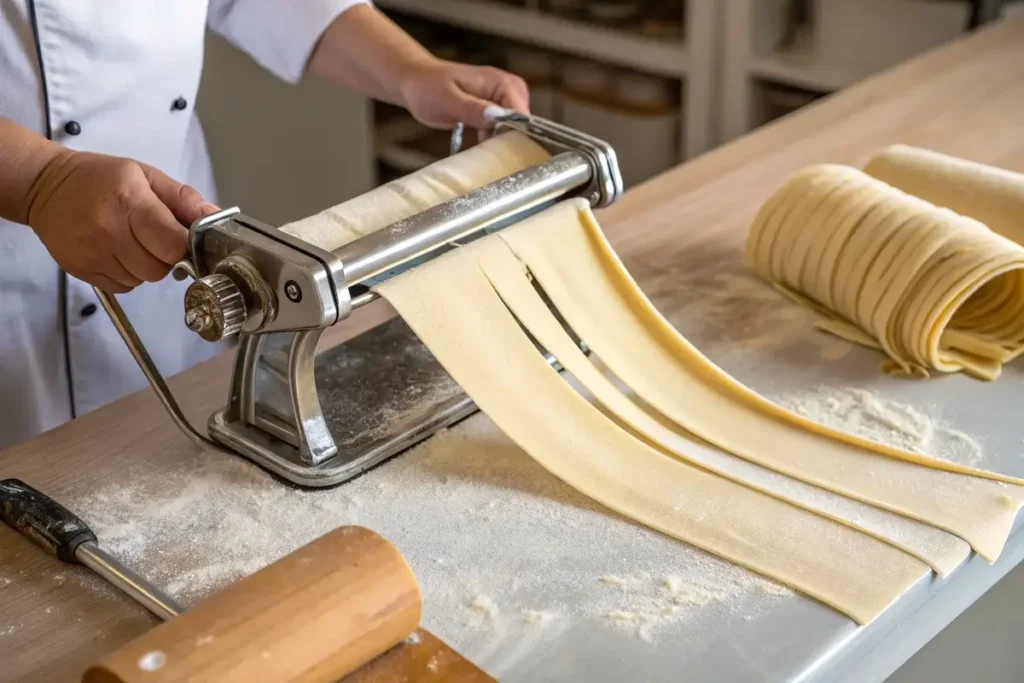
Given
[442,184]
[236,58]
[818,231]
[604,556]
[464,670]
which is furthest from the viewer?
[236,58]

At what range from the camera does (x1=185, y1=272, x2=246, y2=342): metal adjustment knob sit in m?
0.79

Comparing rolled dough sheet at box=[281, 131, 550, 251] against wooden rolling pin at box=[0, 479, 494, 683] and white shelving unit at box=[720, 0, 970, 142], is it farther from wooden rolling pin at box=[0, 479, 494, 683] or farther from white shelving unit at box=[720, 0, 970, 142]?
white shelving unit at box=[720, 0, 970, 142]

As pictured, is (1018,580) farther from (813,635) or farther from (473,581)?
(473,581)

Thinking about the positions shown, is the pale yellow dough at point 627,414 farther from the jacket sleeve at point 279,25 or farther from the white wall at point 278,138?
the white wall at point 278,138

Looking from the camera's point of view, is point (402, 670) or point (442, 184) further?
point (442, 184)

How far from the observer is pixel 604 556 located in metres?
0.77

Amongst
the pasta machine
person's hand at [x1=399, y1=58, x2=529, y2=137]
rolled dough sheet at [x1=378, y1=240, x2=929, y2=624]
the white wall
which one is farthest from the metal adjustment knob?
the white wall

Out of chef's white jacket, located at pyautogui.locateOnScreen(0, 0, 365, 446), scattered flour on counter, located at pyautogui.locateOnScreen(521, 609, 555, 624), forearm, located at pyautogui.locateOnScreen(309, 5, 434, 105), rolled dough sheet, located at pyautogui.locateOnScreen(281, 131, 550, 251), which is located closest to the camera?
scattered flour on counter, located at pyautogui.locateOnScreen(521, 609, 555, 624)

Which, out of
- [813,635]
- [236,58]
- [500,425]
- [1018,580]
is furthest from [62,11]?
[236,58]

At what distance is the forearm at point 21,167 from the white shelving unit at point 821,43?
4.78ft

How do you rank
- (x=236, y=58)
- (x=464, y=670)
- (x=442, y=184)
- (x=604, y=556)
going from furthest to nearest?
(x=236, y=58), (x=442, y=184), (x=604, y=556), (x=464, y=670)

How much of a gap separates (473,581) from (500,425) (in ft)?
0.46

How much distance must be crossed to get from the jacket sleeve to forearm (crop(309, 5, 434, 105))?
0.04ft

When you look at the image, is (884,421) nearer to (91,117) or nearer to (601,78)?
(91,117)
